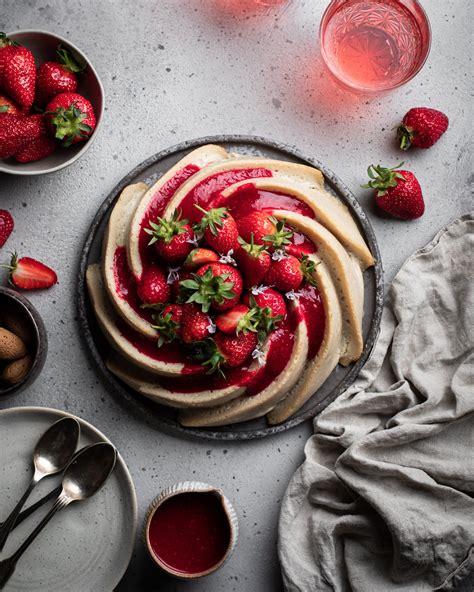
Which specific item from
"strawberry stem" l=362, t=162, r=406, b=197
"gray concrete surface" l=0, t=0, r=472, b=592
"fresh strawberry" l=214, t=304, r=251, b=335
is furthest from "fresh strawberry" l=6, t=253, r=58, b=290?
"strawberry stem" l=362, t=162, r=406, b=197

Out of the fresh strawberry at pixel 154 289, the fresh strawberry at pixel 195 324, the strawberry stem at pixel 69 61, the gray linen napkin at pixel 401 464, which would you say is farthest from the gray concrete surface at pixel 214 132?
the fresh strawberry at pixel 195 324

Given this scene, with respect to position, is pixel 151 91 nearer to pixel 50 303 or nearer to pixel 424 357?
pixel 50 303

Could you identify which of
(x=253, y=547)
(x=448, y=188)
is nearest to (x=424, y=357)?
(x=448, y=188)

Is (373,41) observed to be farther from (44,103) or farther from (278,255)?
(44,103)

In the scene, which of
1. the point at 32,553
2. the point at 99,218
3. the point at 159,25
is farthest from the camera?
the point at 159,25

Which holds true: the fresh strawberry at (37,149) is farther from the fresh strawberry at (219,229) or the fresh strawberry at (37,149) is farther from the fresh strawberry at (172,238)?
the fresh strawberry at (219,229)

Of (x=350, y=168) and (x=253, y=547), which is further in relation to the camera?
(x=350, y=168)

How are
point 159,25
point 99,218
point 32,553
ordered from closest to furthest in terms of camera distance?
point 32,553 < point 99,218 < point 159,25

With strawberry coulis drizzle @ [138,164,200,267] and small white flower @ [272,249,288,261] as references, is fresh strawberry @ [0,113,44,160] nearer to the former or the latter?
strawberry coulis drizzle @ [138,164,200,267]

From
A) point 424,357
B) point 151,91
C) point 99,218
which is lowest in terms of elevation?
point 424,357
